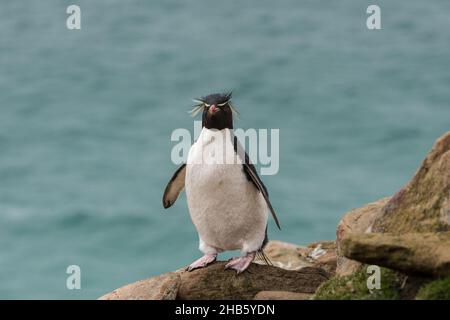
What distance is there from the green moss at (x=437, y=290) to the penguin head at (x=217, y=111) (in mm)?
2992

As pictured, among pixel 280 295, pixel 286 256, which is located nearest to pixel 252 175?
pixel 280 295

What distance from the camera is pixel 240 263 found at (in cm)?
1234

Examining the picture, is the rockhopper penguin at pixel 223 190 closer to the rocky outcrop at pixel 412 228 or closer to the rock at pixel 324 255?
the rocky outcrop at pixel 412 228

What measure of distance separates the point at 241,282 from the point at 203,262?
52cm

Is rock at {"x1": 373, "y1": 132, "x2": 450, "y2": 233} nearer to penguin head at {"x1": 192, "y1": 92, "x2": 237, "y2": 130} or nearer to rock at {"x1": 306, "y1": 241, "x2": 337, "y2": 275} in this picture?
penguin head at {"x1": 192, "y1": 92, "x2": 237, "y2": 130}

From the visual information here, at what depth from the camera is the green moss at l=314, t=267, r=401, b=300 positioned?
411 inches

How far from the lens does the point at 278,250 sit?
14.3m

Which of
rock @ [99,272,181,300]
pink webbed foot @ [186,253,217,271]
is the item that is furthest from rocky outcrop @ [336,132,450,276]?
rock @ [99,272,181,300]

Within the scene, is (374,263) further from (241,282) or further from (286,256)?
(286,256)

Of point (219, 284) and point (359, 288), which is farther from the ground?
point (359, 288)

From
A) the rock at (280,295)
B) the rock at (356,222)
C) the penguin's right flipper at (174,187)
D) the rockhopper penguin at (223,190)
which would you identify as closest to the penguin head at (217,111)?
the rockhopper penguin at (223,190)

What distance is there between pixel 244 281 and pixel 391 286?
2.07 m

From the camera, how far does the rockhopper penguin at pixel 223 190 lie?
39.8 ft
